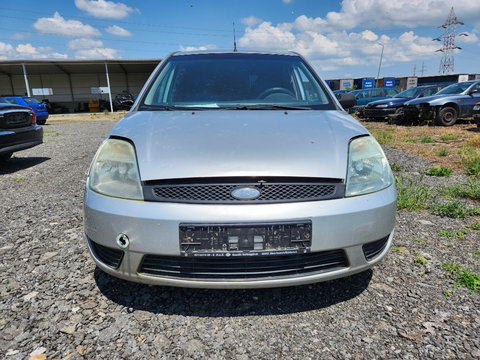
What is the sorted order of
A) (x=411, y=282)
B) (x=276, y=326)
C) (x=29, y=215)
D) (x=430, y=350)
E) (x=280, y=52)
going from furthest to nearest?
(x=29, y=215) → (x=280, y=52) → (x=411, y=282) → (x=276, y=326) → (x=430, y=350)

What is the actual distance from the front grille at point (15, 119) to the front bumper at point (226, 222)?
16.4 feet

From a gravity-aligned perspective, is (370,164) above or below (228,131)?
below

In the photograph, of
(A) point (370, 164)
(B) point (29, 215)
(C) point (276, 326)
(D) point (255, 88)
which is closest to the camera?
(C) point (276, 326)

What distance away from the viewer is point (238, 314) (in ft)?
5.85

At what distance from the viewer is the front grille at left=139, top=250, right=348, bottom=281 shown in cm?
157

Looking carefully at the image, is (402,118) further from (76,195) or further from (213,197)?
(213,197)

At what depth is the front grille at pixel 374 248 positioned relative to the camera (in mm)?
1693

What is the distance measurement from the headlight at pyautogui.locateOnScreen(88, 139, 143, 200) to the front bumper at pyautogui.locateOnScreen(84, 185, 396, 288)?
2.0 inches

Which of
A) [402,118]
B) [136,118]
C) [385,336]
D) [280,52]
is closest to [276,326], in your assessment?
[385,336]

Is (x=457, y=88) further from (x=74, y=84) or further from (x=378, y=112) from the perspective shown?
(x=74, y=84)

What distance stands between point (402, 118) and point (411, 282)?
10.9 m

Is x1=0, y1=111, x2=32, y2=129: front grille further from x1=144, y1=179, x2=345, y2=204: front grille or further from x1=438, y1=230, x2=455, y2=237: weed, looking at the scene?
x1=438, y1=230, x2=455, y2=237: weed

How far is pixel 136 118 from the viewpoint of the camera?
212 centimetres

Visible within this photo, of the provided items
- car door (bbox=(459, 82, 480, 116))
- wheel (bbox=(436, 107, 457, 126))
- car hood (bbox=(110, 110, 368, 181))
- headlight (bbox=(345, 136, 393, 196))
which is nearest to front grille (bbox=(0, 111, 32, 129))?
car hood (bbox=(110, 110, 368, 181))
